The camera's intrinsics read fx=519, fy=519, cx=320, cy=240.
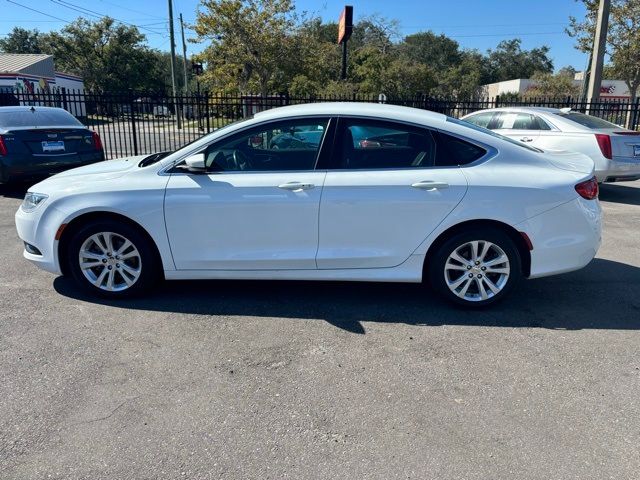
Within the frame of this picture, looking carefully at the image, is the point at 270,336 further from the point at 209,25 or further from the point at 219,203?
the point at 209,25

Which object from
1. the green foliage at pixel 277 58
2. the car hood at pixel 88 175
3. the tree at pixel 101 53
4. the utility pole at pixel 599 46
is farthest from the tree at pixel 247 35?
the tree at pixel 101 53

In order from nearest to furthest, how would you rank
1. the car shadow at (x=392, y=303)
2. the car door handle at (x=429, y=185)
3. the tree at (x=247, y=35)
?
the car door handle at (x=429, y=185) → the car shadow at (x=392, y=303) → the tree at (x=247, y=35)

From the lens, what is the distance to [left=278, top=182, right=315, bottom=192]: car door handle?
4.16 meters

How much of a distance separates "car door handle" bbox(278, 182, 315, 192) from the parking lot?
1039 mm

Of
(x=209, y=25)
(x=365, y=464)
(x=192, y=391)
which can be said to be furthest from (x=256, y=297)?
(x=209, y=25)

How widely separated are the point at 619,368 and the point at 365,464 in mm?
2046

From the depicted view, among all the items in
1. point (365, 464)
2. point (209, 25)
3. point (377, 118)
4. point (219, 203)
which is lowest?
point (365, 464)

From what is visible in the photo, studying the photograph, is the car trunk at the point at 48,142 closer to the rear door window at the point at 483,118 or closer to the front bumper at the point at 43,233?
the front bumper at the point at 43,233

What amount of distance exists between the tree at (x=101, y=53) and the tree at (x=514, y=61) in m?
57.7

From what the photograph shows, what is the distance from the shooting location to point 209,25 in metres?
24.1

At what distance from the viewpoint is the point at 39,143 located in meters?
8.56

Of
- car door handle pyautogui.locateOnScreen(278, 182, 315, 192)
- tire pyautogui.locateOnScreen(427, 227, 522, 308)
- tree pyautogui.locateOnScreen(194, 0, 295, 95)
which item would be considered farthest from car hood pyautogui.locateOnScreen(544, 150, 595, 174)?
tree pyautogui.locateOnScreen(194, 0, 295, 95)

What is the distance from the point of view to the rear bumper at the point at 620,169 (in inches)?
348

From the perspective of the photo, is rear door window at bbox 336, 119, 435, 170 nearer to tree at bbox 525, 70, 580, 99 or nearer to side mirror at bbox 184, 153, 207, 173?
side mirror at bbox 184, 153, 207, 173
